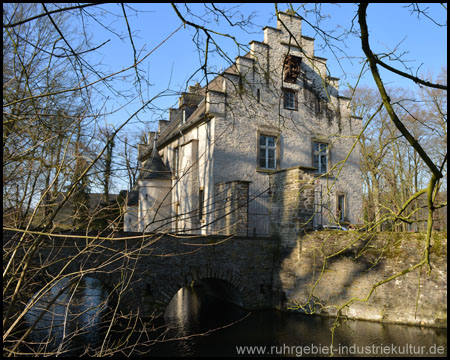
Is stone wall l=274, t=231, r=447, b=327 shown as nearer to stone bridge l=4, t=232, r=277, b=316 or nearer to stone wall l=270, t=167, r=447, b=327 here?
stone wall l=270, t=167, r=447, b=327

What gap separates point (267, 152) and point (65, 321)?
47.0 feet

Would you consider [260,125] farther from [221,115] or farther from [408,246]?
[408,246]

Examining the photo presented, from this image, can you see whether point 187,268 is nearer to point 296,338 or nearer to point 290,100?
point 296,338

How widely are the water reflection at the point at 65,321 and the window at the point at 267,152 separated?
323 inches

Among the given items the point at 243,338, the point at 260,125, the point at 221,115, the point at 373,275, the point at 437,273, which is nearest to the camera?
the point at 243,338

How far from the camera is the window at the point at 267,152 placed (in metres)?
17.1

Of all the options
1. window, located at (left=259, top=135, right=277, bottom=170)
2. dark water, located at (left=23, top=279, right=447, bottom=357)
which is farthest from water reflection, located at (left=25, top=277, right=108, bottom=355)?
window, located at (left=259, top=135, right=277, bottom=170)

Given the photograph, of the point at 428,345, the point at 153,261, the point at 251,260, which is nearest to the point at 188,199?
the point at 251,260

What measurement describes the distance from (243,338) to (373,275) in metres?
4.21

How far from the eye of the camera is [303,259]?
1255 cm

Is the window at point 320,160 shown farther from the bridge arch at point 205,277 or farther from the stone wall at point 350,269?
the bridge arch at point 205,277

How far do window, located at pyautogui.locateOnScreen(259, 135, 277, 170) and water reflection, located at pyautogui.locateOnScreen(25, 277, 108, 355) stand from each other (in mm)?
8206

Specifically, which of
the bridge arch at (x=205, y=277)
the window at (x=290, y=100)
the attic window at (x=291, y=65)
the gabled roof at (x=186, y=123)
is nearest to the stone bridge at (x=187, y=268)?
the bridge arch at (x=205, y=277)

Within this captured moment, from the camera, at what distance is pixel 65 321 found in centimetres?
334
